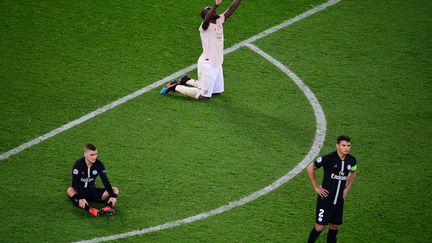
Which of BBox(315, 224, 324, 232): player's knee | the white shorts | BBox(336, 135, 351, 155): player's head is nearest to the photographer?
BBox(336, 135, 351, 155): player's head

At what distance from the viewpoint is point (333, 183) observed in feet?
34.6

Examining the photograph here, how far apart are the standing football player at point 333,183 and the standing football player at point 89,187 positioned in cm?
295

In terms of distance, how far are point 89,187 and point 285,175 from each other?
3.05m

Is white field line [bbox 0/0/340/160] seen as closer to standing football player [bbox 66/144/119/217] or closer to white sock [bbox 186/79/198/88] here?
white sock [bbox 186/79/198/88]

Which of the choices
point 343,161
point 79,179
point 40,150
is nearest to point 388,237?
point 343,161

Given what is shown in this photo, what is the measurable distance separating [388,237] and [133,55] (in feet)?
22.5

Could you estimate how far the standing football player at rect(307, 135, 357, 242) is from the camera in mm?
10484

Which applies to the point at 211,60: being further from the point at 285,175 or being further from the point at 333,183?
the point at 333,183

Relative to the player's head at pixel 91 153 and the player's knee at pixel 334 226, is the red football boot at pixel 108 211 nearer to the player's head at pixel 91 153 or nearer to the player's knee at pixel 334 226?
the player's head at pixel 91 153

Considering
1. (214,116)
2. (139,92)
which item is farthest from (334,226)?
(139,92)

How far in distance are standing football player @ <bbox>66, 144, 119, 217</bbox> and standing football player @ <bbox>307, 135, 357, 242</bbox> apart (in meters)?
2.95

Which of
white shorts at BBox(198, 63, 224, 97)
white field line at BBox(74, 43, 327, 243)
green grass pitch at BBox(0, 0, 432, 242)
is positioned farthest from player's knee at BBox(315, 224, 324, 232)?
white shorts at BBox(198, 63, 224, 97)

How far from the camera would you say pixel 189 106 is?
1445cm

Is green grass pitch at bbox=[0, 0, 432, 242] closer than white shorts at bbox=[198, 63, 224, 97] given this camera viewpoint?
Yes
